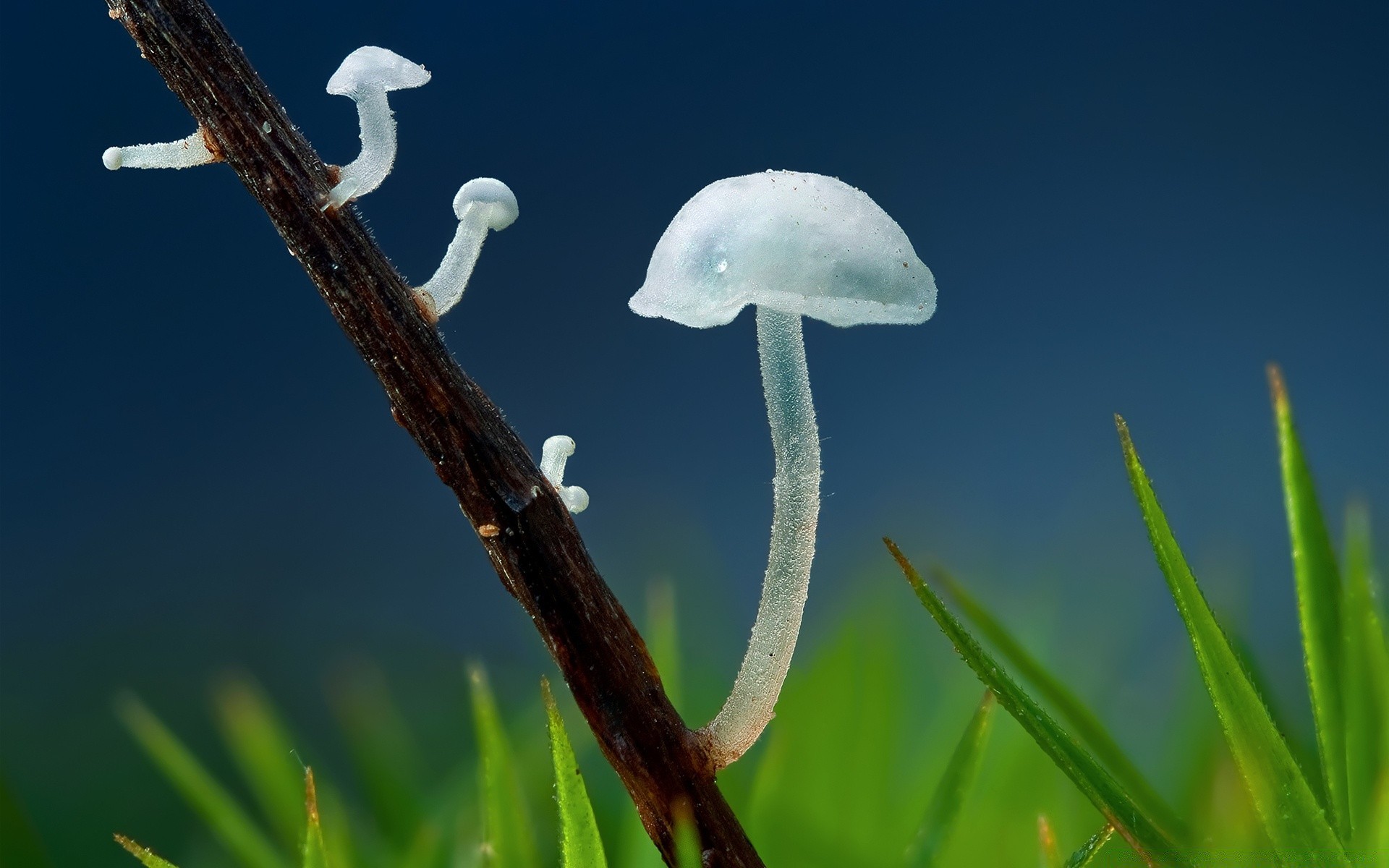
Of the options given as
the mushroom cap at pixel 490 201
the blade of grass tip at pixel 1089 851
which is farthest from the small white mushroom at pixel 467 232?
the blade of grass tip at pixel 1089 851

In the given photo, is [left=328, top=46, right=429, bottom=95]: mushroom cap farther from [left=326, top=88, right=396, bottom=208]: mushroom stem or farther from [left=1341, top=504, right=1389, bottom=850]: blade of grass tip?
[left=1341, top=504, right=1389, bottom=850]: blade of grass tip

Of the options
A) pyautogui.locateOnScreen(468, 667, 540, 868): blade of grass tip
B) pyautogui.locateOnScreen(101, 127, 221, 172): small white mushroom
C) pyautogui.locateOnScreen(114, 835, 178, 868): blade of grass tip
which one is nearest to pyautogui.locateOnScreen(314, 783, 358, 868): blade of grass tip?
pyautogui.locateOnScreen(468, 667, 540, 868): blade of grass tip

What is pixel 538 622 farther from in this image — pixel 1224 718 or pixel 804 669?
pixel 804 669

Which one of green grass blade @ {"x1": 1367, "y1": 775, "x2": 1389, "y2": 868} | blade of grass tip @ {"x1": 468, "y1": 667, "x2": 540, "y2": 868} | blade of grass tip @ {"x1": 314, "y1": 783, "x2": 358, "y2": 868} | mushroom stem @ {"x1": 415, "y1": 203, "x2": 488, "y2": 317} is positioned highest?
mushroom stem @ {"x1": 415, "y1": 203, "x2": 488, "y2": 317}

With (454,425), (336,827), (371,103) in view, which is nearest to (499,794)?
(336,827)

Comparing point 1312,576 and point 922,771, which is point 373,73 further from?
point 922,771

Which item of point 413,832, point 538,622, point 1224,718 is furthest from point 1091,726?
point 413,832
